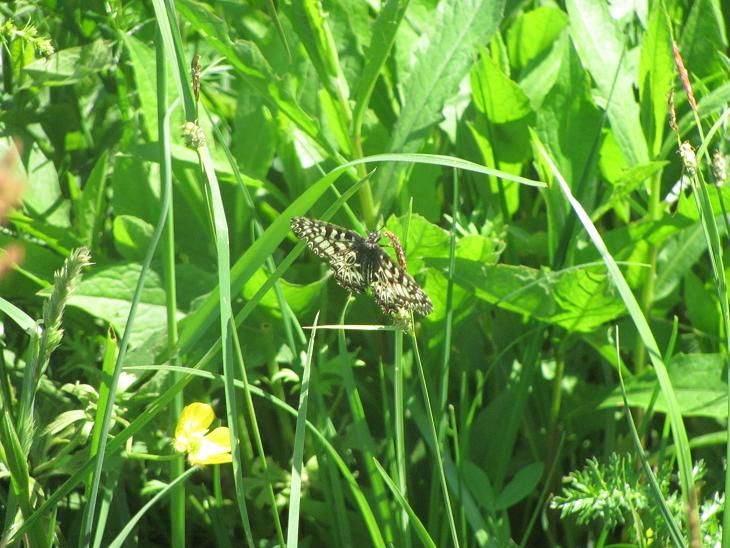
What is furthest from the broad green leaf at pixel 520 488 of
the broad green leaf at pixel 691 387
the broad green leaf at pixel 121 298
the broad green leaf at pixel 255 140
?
the broad green leaf at pixel 255 140

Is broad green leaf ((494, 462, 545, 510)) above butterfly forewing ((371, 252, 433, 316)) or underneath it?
underneath

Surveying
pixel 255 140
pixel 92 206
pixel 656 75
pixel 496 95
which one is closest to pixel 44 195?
pixel 92 206

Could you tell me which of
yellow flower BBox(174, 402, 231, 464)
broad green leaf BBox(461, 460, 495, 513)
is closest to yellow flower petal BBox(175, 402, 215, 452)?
yellow flower BBox(174, 402, 231, 464)

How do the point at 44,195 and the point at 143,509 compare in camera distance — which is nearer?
the point at 143,509

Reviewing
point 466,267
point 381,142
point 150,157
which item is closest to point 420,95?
point 381,142

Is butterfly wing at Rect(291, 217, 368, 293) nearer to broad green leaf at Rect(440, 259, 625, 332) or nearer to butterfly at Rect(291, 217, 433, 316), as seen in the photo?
butterfly at Rect(291, 217, 433, 316)

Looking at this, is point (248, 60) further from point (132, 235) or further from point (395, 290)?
point (395, 290)

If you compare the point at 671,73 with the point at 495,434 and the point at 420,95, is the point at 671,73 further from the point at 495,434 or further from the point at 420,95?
the point at 495,434
